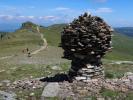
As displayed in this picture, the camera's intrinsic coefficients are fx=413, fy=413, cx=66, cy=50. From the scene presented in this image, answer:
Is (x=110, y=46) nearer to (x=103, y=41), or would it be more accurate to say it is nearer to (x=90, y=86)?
(x=103, y=41)

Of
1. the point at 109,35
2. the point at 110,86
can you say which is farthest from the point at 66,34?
the point at 110,86

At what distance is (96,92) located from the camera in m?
19.7

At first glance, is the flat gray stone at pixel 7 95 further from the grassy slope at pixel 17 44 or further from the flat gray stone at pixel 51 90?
the grassy slope at pixel 17 44

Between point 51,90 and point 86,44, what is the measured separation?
3009 mm

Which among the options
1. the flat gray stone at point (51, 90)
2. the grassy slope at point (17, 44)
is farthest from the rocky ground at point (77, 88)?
the grassy slope at point (17, 44)

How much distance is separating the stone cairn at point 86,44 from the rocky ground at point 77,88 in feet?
2.40

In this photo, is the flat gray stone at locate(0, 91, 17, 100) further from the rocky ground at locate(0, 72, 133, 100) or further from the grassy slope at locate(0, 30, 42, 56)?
Result: the grassy slope at locate(0, 30, 42, 56)

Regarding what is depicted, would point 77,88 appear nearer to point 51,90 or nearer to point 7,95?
point 51,90

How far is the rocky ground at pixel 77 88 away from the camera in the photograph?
19.5 metres

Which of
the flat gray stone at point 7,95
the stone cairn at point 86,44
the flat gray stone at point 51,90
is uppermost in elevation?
the stone cairn at point 86,44

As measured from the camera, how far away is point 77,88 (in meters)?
20.2

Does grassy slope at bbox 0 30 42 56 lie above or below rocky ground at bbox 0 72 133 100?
below

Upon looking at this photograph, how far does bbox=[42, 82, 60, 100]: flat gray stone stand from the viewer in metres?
19.6

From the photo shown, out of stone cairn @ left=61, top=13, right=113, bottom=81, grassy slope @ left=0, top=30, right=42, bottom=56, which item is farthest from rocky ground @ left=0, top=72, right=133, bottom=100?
grassy slope @ left=0, top=30, right=42, bottom=56
